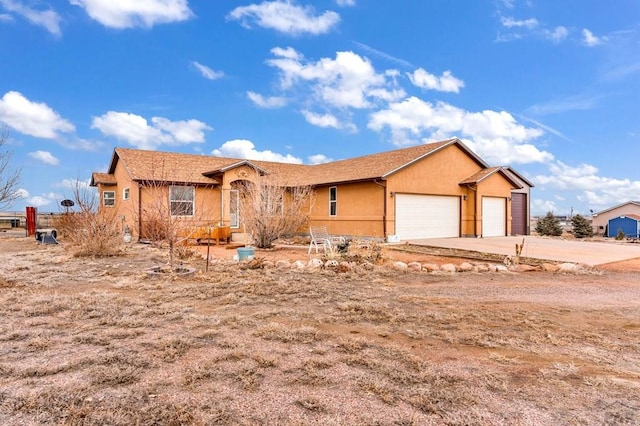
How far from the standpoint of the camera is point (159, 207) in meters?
9.19

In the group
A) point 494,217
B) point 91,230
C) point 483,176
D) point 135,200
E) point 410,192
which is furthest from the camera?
point 494,217

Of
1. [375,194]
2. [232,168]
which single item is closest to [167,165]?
[232,168]

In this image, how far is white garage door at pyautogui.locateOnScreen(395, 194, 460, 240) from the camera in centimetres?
1830

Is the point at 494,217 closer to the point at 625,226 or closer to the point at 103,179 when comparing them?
the point at 625,226

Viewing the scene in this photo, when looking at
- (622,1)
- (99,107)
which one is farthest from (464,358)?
(99,107)

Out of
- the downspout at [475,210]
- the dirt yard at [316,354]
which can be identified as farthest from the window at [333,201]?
the dirt yard at [316,354]

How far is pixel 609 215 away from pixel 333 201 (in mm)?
30324

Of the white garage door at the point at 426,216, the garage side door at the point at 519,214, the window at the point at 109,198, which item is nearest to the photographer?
the white garage door at the point at 426,216

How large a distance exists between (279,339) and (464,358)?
2.01 metres

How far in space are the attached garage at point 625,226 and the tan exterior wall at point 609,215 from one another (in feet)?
5.31

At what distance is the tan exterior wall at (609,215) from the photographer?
33.0 metres

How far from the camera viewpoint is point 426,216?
1920cm

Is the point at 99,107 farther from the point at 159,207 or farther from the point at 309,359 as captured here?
the point at 309,359

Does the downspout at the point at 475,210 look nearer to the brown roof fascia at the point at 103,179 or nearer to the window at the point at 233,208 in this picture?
the window at the point at 233,208
